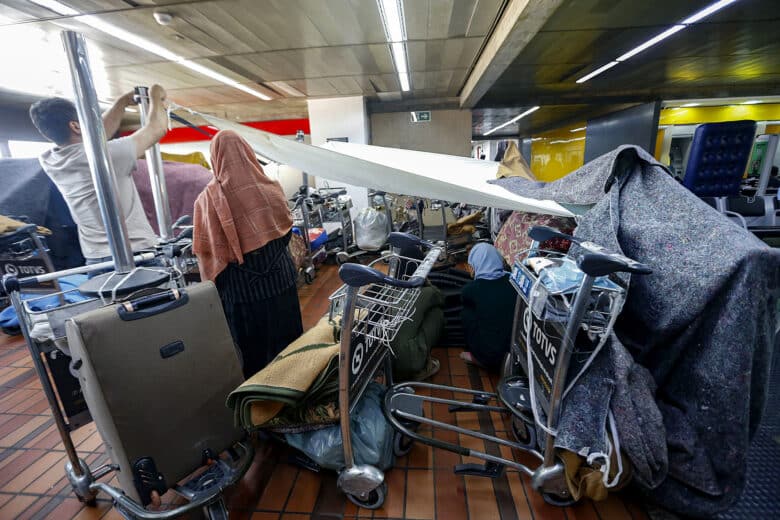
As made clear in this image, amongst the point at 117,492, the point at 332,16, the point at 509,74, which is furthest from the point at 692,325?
the point at 509,74

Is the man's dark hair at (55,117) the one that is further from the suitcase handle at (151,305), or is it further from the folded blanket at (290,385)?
the folded blanket at (290,385)

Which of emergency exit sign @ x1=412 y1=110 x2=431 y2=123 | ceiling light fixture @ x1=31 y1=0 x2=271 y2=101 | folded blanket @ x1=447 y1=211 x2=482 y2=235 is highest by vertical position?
ceiling light fixture @ x1=31 y1=0 x2=271 y2=101

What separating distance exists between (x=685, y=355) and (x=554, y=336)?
1.35ft

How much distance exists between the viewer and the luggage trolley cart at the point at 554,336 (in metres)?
0.94

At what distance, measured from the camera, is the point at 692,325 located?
103cm

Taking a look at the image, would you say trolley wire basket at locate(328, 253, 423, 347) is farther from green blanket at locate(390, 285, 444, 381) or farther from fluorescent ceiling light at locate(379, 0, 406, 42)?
fluorescent ceiling light at locate(379, 0, 406, 42)

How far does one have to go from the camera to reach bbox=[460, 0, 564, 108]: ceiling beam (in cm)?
274

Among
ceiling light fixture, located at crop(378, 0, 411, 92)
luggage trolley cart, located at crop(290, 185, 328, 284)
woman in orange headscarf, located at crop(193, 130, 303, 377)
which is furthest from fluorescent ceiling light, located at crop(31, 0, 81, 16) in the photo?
woman in orange headscarf, located at crop(193, 130, 303, 377)

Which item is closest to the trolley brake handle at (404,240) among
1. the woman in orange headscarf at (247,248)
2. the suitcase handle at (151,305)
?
the woman in orange headscarf at (247,248)

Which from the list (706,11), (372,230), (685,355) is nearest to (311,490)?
(685,355)

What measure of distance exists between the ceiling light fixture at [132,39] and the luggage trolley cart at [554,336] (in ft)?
14.2

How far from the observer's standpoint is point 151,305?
3.50ft

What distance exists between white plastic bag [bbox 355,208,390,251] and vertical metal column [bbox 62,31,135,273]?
3399 mm

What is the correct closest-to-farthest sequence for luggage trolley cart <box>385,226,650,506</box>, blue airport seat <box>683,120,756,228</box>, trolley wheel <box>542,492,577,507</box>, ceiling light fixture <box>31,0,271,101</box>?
1. luggage trolley cart <box>385,226,650,506</box>
2. trolley wheel <box>542,492,577,507</box>
3. blue airport seat <box>683,120,756,228</box>
4. ceiling light fixture <box>31,0,271,101</box>
